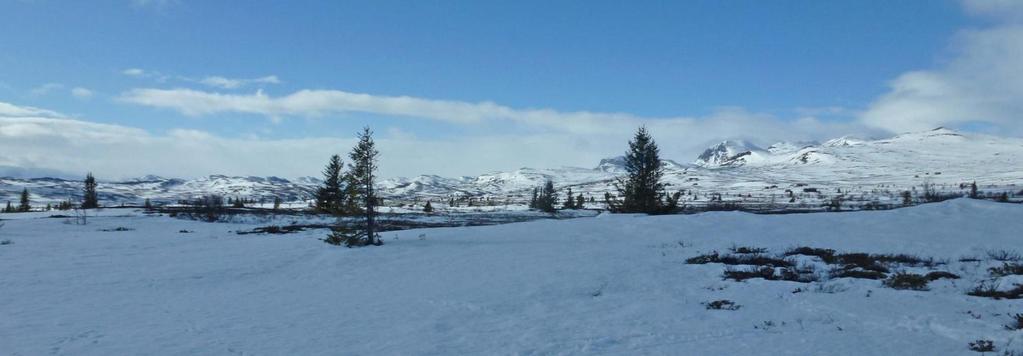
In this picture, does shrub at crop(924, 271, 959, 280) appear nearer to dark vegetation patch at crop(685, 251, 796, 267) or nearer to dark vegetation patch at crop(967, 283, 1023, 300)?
dark vegetation patch at crop(967, 283, 1023, 300)

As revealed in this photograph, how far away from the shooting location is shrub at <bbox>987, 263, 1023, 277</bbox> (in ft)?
43.8

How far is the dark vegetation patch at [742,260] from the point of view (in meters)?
16.9

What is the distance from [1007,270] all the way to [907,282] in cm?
370

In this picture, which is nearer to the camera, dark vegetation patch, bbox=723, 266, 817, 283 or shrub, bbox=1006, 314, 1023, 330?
shrub, bbox=1006, 314, 1023, 330

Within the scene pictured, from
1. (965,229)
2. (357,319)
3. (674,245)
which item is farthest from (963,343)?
(965,229)

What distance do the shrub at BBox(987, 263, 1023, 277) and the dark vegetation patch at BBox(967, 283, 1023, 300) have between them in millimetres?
2104

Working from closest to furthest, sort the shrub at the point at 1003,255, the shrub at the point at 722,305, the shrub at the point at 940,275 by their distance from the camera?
the shrub at the point at 722,305
the shrub at the point at 940,275
the shrub at the point at 1003,255

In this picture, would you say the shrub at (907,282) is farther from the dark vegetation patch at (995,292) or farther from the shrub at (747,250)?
the shrub at (747,250)

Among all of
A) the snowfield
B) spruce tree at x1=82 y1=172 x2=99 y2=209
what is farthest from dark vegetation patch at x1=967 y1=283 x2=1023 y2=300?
spruce tree at x1=82 y1=172 x2=99 y2=209

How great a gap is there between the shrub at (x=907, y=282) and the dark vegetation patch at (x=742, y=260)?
11.5 feet

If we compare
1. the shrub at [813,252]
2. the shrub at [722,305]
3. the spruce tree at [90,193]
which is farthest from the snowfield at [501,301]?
the spruce tree at [90,193]

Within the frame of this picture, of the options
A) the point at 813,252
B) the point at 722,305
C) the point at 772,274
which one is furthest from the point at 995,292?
the point at 813,252

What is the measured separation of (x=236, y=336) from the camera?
9.73 meters

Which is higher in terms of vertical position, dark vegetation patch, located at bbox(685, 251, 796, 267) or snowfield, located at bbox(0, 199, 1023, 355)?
dark vegetation patch, located at bbox(685, 251, 796, 267)
